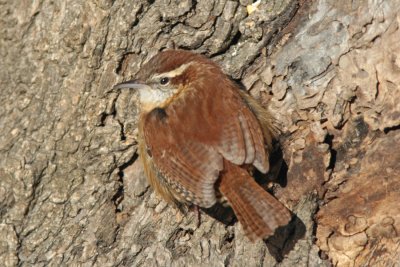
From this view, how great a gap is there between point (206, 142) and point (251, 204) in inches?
17.9

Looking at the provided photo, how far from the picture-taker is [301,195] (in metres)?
3.96

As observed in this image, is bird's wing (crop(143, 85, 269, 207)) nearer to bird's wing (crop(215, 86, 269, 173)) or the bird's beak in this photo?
bird's wing (crop(215, 86, 269, 173))

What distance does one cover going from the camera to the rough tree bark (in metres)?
3.72

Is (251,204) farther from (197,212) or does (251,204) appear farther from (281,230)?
(197,212)

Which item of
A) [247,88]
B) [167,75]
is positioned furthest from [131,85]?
[247,88]

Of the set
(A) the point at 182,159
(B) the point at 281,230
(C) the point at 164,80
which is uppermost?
(C) the point at 164,80

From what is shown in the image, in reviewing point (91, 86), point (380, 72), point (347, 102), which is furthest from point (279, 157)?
point (91, 86)

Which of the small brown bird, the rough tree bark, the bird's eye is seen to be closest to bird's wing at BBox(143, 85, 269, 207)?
the small brown bird

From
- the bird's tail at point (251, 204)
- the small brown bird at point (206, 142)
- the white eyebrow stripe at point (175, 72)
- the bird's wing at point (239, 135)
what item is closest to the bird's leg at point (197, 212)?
the small brown bird at point (206, 142)

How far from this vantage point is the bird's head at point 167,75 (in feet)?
13.5

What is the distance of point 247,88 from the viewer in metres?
4.10

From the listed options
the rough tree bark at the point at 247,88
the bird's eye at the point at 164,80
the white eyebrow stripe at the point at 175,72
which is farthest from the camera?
the bird's eye at the point at 164,80

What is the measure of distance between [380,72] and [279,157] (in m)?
0.79

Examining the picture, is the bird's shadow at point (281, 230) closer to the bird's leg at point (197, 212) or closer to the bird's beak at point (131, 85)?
the bird's leg at point (197, 212)
